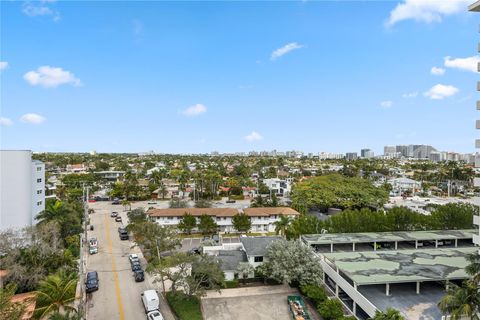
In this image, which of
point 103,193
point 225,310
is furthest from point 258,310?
point 103,193

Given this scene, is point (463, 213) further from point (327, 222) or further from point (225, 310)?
point (225, 310)

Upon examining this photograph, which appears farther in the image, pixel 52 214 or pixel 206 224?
pixel 206 224

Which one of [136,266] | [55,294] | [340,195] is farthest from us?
[340,195]

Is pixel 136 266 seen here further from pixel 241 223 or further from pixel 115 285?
pixel 241 223

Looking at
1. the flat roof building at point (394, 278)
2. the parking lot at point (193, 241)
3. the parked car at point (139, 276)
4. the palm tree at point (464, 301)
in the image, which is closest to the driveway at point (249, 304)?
the flat roof building at point (394, 278)

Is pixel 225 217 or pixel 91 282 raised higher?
→ pixel 225 217

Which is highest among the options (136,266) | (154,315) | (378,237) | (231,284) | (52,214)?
(52,214)

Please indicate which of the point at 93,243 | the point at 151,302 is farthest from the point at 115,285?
the point at 93,243
